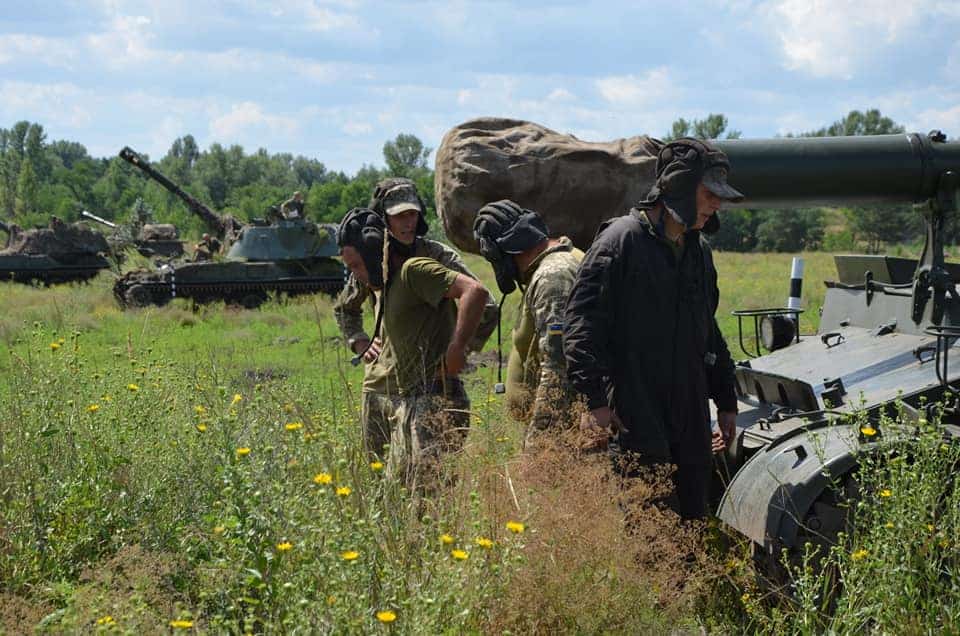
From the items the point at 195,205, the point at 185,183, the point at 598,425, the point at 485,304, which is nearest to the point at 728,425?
the point at 598,425

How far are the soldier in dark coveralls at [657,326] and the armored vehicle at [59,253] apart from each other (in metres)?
24.1

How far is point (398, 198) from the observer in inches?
194

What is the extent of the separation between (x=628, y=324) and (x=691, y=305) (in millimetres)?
256

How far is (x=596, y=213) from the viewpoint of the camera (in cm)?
540

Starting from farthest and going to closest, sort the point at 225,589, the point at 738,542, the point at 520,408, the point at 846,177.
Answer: the point at 846,177
the point at 520,408
the point at 738,542
the point at 225,589

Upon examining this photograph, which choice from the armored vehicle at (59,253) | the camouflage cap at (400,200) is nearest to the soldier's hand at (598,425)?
the camouflage cap at (400,200)

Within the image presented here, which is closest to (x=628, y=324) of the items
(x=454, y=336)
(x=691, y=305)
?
(x=691, y=305)

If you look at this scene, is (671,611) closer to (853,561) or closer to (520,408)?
(853,561)

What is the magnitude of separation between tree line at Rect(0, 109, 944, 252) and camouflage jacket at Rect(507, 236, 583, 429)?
3067 centimetres

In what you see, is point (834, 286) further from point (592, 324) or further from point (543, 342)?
point (592, 324)

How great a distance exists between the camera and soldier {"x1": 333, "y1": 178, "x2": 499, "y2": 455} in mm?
4918

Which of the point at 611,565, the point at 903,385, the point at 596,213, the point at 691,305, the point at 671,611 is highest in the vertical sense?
the point at 596,213

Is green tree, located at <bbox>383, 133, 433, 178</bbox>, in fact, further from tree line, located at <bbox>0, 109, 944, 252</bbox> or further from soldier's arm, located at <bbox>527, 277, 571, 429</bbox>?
soldier's arm, located at <bbox>527, 277, 571, 429</bbox>

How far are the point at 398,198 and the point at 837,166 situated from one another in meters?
1.98
